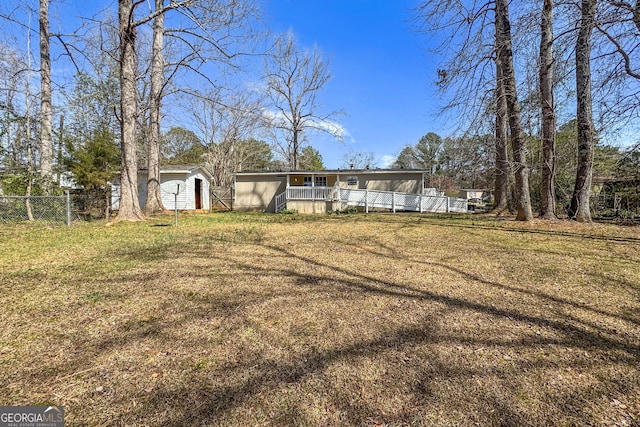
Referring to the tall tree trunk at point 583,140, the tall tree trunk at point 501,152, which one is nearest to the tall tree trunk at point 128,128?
the tall tree trunk at point 501,152

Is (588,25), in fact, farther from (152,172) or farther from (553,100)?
(152,172)

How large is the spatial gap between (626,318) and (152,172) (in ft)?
50.4

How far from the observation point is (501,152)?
36.8ft

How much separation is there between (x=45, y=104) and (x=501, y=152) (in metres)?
17.6

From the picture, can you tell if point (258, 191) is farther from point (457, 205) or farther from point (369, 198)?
point (457, 205)

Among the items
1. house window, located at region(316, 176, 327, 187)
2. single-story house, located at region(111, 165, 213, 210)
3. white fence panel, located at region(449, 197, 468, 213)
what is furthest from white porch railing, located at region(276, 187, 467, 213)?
single-story house, located at region(111, 165, 213, 210)

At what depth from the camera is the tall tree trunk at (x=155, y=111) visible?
38.4ft

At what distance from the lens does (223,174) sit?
28.7 meters

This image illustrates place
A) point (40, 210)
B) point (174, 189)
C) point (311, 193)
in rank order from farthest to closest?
point (174, 189) → point (311, 193) → point (40, 210)

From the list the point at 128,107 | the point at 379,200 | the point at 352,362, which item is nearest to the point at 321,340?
the point at 352,362

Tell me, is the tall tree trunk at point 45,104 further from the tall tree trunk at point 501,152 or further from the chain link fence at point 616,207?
the chain link fence at point 616,207

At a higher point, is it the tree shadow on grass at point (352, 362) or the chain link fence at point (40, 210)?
the chain link fence at point (40, 210)

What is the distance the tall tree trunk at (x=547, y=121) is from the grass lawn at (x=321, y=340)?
4.97 m

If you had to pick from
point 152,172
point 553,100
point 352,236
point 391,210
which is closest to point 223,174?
point 152,172
